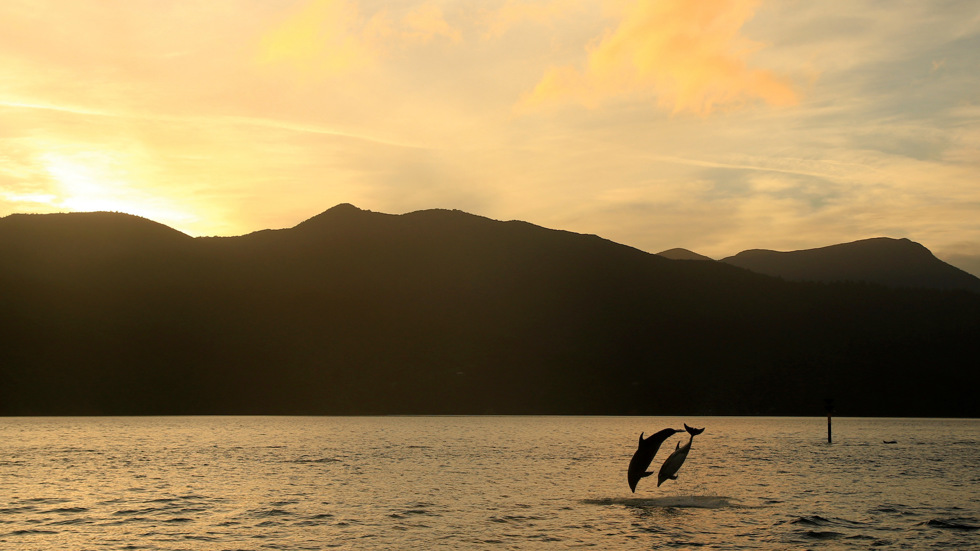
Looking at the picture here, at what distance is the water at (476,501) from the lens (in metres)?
41.5

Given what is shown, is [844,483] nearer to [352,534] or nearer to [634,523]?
[634,523]

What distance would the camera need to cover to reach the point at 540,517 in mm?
48531

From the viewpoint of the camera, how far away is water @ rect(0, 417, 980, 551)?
41500 millimetres

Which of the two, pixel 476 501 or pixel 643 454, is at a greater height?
pixel 643 454

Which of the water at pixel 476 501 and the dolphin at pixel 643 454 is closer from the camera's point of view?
the water at pixel 476 501

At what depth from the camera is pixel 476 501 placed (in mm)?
56312

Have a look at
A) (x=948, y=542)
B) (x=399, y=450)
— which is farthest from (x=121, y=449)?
(x=948, y=542)

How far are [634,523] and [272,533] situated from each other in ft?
58.7

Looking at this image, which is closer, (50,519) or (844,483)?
(50,519)

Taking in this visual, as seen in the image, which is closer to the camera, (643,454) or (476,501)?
(643,454)

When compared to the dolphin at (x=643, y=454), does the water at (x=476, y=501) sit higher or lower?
lower

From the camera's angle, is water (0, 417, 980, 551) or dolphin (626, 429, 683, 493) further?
dolphin (626, 429, 683, 493)

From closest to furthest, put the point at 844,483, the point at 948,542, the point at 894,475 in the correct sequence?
the point at 948,542 → the point at 844,483 → the point at 894,475

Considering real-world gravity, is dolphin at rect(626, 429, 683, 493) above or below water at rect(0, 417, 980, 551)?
above
